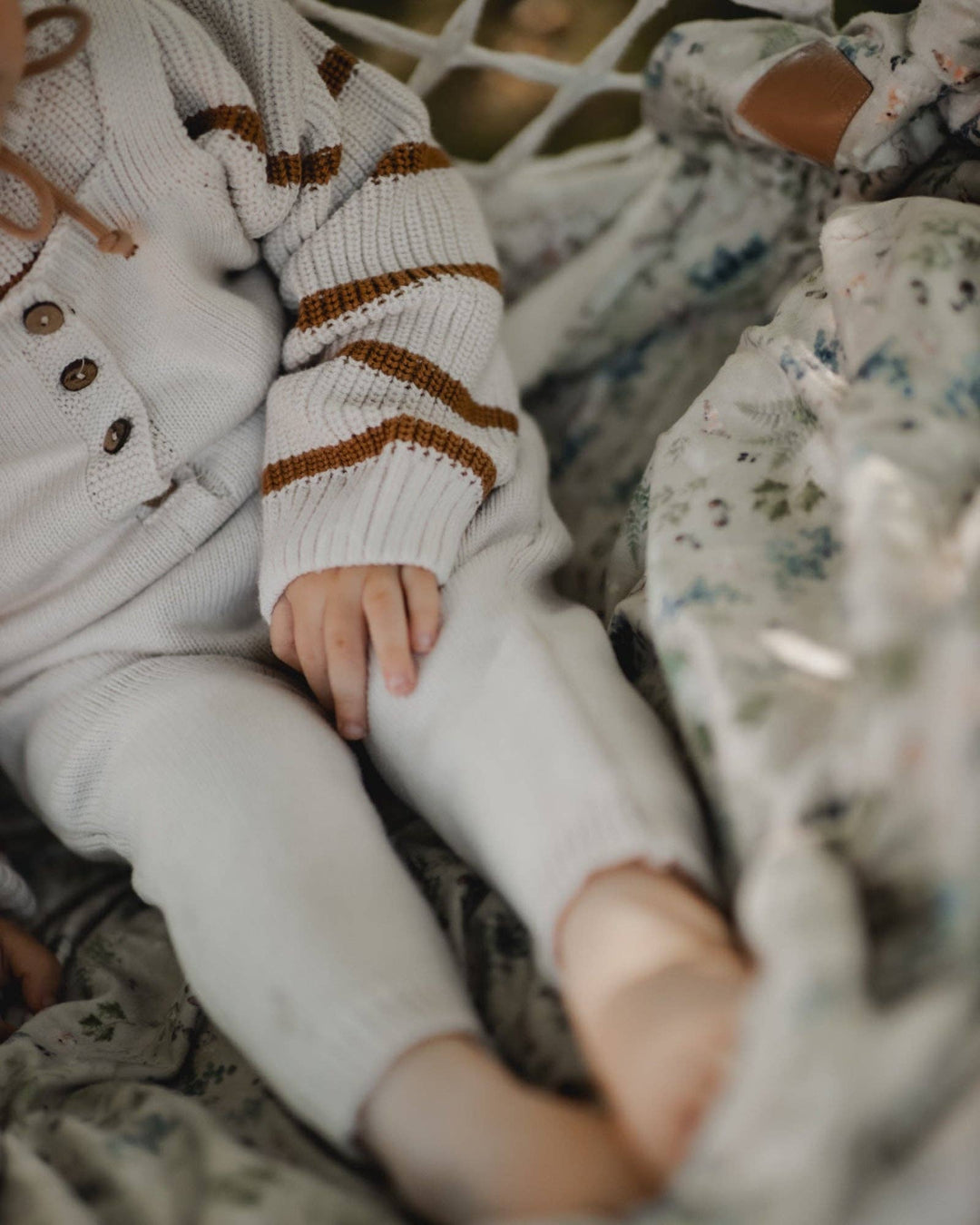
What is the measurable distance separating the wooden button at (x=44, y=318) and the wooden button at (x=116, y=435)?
65 millimetres

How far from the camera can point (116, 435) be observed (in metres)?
0.66

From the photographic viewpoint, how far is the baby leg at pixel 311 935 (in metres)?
0.42

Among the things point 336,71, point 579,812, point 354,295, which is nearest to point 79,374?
point 354,295

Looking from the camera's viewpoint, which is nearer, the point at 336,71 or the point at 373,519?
the point at 373,519

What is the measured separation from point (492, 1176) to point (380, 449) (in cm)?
41

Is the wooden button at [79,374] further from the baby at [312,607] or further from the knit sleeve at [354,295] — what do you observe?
the knit sleeve at [354,295]

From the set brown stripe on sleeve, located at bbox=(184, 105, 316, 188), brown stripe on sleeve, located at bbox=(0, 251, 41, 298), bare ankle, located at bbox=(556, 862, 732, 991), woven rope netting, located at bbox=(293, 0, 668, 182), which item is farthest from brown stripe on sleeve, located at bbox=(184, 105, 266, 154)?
bare ankle, located at bbox=(556, 862, 732, 991)

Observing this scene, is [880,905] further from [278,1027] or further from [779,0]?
[779,0]

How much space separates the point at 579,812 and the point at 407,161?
19.4 inches

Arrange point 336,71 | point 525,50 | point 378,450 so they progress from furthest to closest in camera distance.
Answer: point 525,50 < point 336,71 < point 378,450

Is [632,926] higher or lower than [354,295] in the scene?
lower

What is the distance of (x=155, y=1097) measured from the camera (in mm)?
522

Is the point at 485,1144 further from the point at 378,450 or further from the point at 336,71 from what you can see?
the point at 336,71

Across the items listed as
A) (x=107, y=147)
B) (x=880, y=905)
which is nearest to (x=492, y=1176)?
(x=880, y=905)
